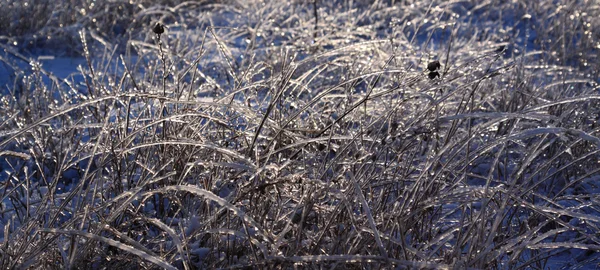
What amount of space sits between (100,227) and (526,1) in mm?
6326

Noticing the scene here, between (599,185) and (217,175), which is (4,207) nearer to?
(217,175)

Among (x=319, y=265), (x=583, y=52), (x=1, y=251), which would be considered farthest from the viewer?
(x=583, y=52)

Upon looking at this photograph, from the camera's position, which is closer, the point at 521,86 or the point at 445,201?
the point at 445,201

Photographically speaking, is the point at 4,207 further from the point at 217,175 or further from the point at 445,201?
the point at 445,201

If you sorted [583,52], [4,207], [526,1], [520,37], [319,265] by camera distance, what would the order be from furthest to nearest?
[526,1]
[520,37]
[583,52]
[4,207]
[319,265]

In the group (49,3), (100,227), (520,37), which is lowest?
(520,37)

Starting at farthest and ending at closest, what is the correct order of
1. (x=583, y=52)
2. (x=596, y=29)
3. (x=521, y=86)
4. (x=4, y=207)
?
(x=596, y=29) → (x=583, y=52) → (x=521, y=86) → (x=4, y=207)

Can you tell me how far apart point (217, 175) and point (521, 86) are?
1825 mm

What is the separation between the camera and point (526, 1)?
22.7 ft

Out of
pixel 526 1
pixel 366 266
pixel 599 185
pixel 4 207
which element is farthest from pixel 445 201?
pixel 526 1

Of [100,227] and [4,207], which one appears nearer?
[100,227]

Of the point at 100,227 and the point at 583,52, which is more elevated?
the point at 100,227

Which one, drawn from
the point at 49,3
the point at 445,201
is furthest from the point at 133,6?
the point at 445,201

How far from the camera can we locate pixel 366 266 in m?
1.60
